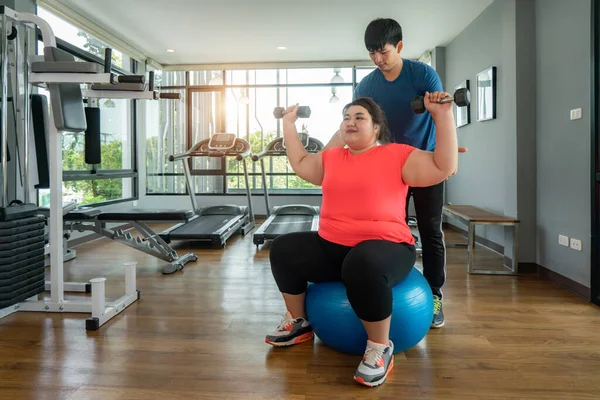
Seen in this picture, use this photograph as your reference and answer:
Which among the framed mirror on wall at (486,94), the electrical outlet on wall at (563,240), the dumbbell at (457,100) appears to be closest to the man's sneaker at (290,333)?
the dumbbell at (457,100)

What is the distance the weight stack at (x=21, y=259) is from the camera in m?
2.24

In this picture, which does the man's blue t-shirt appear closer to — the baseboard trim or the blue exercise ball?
the blue exercise ball

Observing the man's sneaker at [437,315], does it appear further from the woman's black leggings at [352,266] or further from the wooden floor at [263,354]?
the woman's black leggings at [352,266]

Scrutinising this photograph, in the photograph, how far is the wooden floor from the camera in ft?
5.15

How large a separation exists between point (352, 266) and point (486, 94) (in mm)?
3243

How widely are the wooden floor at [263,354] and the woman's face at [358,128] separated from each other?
0.87m

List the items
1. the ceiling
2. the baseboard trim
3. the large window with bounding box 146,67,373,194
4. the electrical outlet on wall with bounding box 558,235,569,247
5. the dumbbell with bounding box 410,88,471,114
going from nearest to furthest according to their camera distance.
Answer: the dumbbell with bounding box 410,88,471,114 → the baseboard trim → the electrical outlet on wall with bounding box 558,235,569,247 → the ceiling → the large window with bounding box 146,67,373,194

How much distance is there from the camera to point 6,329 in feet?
7.15

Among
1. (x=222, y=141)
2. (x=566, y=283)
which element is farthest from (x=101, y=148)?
(x=566, y=283)

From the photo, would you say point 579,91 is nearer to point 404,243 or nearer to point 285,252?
point 404,243

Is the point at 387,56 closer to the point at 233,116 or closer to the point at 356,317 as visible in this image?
the point at 356,317

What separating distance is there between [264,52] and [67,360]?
5038mm

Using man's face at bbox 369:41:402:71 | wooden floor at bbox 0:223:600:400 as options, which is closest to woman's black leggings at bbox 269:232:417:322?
wooden floor at bbox 0:223:600:400

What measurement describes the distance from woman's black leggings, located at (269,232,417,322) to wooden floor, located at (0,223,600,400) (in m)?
0.29
